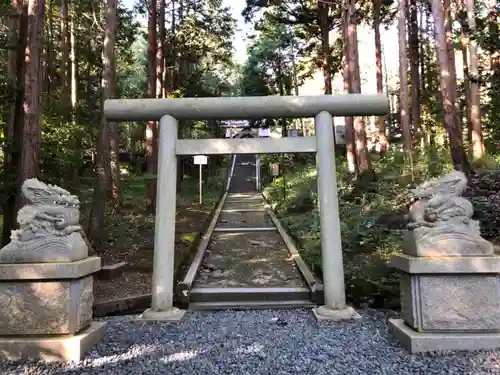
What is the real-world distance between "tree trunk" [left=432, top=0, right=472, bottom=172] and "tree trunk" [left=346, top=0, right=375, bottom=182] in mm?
2268

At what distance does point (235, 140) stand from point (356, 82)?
6.80 meters

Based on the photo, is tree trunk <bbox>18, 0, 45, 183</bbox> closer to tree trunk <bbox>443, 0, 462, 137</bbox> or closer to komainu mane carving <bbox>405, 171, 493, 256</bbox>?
komainu mane carving <bbox>405, 171, 493, 256</bbox>

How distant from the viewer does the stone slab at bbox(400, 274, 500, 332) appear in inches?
151

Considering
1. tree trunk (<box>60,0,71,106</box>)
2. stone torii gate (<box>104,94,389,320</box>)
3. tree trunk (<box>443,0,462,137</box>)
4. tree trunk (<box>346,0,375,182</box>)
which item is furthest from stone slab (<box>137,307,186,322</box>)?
tree trunk (<box>60,0,71,106</box>)

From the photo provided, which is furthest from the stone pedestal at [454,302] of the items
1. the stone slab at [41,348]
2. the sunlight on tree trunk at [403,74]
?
the sunlight on tree trunk at [403,74]

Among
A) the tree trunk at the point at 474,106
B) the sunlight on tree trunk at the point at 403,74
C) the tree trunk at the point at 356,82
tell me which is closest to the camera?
the tree trunk at the point at 356,82

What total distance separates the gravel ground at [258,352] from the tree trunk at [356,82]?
7.19m

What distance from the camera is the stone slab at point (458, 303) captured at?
3.84 metres

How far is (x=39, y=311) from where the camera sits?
384 cm

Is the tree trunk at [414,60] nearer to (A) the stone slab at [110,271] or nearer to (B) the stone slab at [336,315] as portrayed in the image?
(B) the stone slab at [336,315]

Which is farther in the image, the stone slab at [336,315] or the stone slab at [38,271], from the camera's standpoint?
the stone slab at [336,315]

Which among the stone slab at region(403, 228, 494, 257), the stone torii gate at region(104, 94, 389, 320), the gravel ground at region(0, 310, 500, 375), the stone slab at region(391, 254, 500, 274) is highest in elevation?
the stone torii gate at region(104, 94, 389, 320)

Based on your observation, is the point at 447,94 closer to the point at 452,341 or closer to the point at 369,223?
the point at 369,223

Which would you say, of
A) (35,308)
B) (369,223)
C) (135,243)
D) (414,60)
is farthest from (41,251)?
(414,60)
